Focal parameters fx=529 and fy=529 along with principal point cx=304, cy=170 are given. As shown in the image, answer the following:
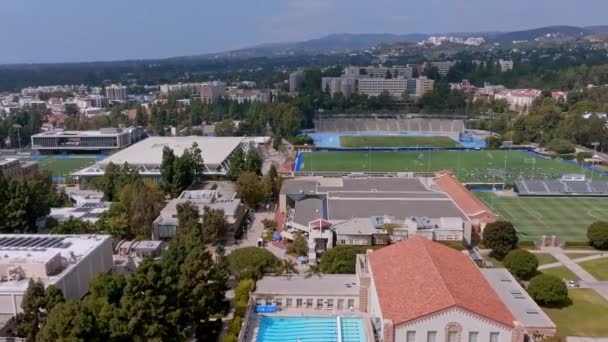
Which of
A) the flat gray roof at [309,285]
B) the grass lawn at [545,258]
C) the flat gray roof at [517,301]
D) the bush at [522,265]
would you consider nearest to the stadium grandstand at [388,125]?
the grass lawn at [545,258]

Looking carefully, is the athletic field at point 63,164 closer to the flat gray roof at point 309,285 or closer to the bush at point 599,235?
the flat gray roof at point 309,285

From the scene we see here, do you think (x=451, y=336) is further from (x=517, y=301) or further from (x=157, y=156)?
(x=157, y=156)

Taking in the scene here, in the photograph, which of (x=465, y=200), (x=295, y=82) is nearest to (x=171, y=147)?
(x=465, y=200)

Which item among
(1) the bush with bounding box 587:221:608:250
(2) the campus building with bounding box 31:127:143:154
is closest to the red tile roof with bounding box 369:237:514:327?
(1) the bush with bounding box 587:221:608:250

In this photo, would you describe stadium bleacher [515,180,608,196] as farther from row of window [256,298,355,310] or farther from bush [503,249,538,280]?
row of window [256,298,355,310]

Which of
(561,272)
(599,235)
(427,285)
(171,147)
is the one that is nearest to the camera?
(427,285)

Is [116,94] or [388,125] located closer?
[388,125]
